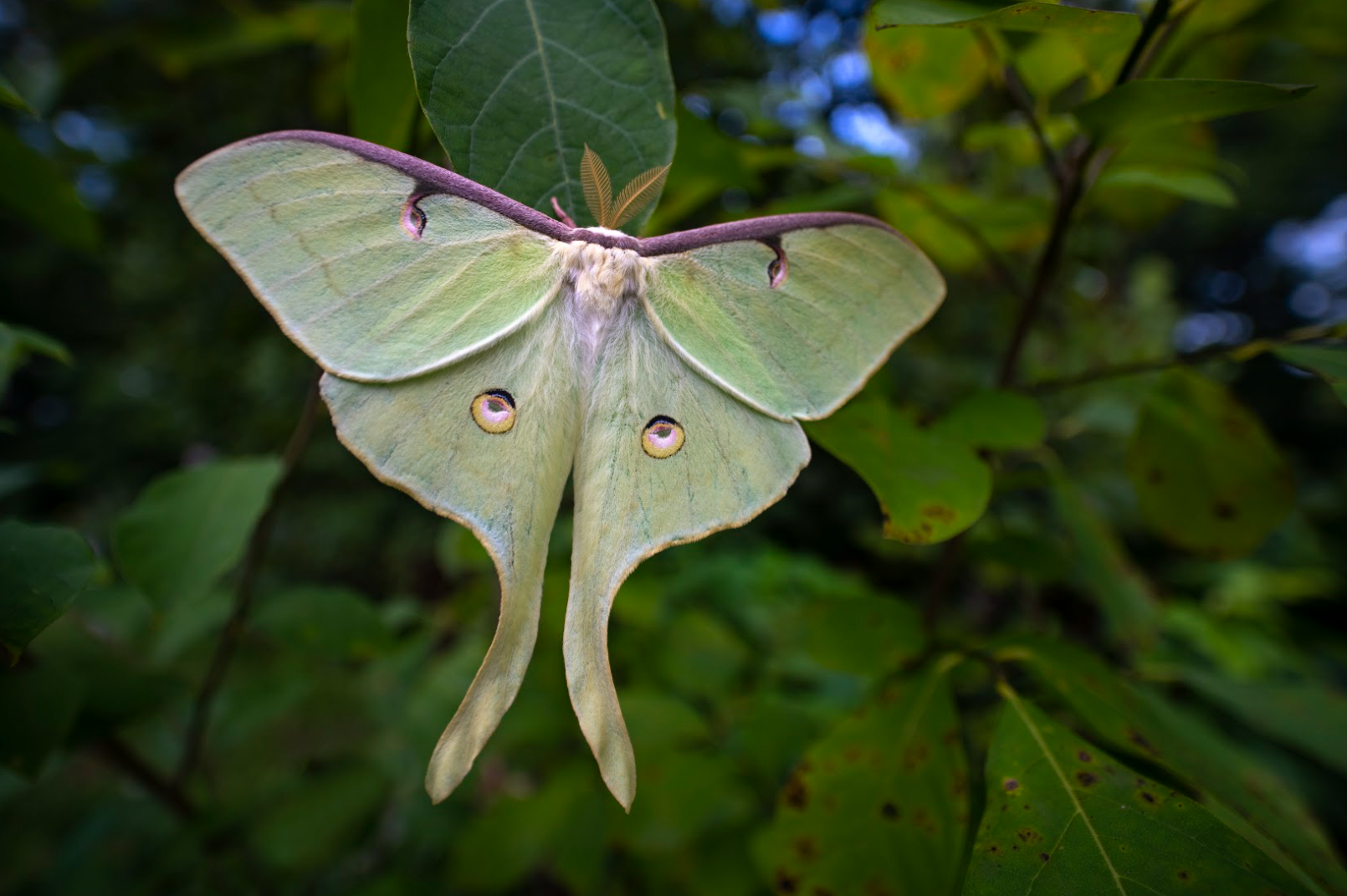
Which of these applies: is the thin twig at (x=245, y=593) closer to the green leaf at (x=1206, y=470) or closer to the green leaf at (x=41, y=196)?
the green leaf at (x=41, y=196)

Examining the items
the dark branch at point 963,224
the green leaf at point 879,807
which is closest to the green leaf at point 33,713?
the green leaf at point 879,807

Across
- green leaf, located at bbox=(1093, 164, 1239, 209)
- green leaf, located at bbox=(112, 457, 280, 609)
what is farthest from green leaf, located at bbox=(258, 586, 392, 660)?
green leaf, located at bbox=(1093, 164, 1239, 209)

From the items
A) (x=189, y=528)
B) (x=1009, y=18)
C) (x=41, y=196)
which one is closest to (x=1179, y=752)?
(x=1009, y=18)

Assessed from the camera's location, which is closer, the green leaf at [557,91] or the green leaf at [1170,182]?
the green leaf at [557,91]

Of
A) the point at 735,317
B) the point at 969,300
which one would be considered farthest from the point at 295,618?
the point at 969,300

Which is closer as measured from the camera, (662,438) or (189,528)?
(662,438)

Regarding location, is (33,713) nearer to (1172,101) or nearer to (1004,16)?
(1004,16)

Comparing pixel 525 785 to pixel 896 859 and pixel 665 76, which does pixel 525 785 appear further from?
pixel 665 76
